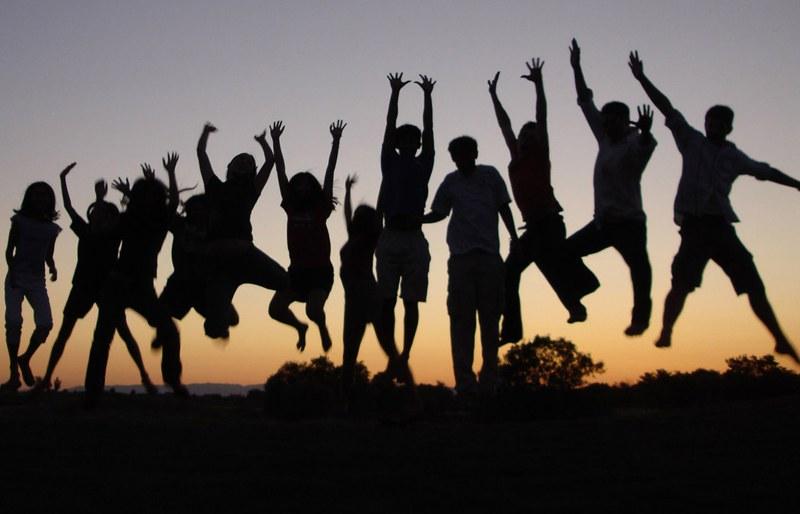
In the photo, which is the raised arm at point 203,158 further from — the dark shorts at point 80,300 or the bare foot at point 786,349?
the bare foot at point 786,349

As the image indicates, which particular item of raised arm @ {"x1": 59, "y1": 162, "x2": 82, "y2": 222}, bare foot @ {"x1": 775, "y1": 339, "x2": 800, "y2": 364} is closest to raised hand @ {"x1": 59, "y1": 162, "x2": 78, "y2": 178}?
raised arm @ {"x1": 59, "y1": 162, "x2": 82, "y2": 222}

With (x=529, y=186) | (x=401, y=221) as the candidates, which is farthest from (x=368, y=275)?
(x=529, y=186)

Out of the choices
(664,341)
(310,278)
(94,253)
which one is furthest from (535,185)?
(94,253)

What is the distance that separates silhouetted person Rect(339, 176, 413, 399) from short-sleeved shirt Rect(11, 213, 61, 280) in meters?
4.00

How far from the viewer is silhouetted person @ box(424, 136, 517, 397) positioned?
375 inches

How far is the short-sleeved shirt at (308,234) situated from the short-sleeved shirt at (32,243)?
340 cm

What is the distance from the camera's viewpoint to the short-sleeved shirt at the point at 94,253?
10266 mm

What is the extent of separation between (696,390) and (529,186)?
3202 millimetres

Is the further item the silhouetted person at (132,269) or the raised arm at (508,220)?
the raised arm at (508,220)

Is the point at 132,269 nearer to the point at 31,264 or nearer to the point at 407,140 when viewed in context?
the point at 407,140

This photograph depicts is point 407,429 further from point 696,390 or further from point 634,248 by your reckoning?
point 696,390

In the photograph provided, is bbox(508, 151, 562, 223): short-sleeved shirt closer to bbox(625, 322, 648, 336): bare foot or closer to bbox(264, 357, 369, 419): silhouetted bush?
bbox(625, 322, 648, 336): bare foot

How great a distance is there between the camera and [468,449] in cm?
604

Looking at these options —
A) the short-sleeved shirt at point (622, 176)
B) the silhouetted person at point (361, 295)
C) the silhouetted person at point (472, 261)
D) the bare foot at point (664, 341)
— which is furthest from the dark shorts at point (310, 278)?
the bare foot at point (664, 341)
